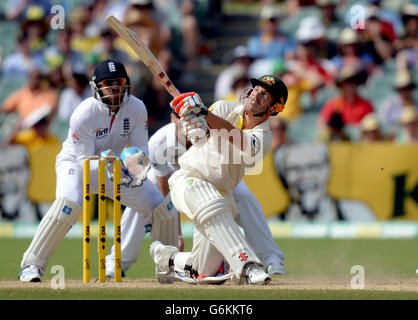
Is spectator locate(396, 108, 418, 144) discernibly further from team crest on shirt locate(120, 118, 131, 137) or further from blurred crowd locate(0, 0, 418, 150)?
team crest on shirt locate(120, 118, 131, 137)

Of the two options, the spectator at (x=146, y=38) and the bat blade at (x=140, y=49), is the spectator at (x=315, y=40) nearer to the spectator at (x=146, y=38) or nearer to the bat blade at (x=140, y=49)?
the spectator at (x=146, y=38)

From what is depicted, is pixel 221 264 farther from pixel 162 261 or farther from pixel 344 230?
pixel 344 230

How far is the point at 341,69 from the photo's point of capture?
12820mm

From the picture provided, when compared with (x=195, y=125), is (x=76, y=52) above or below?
above

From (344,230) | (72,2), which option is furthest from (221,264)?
(72,2)

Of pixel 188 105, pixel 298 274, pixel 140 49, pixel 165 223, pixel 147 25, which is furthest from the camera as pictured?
pixel 147 25

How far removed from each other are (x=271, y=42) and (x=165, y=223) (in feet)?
21.9

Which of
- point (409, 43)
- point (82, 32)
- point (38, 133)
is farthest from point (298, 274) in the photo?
point (82, 32)

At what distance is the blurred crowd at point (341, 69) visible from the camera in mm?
12234

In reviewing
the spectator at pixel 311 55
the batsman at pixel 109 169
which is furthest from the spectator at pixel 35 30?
the batsman at pixel 109 169

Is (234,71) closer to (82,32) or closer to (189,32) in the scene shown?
(189,32)

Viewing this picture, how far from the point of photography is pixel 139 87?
13180 millimetres

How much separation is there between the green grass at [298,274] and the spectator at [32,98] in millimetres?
2501
